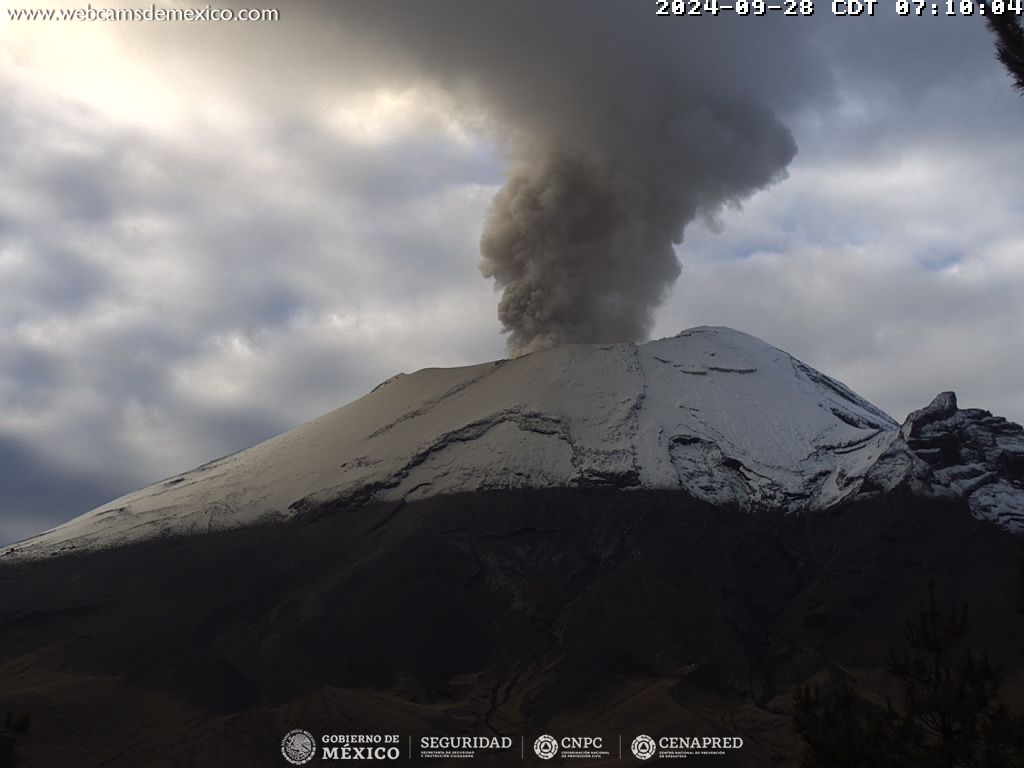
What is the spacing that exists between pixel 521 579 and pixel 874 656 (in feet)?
84.8

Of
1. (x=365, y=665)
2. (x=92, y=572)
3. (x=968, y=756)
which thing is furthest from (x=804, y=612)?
(x=968, y=756)

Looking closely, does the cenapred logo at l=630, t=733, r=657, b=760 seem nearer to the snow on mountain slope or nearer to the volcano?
the volcano

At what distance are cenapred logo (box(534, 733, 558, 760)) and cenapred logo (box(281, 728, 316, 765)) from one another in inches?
495

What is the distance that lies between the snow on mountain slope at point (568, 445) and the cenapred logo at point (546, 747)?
3387 centimetres

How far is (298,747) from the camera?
2783 inches

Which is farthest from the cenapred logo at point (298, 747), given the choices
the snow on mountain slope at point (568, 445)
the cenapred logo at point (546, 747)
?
the snow on mountain slope at point (568, 445)

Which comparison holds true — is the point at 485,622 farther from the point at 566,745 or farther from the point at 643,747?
the point at 643,747

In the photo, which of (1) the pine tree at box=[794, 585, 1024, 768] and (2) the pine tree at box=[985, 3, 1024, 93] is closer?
(2) the pine tree at box=[985, 3, 1024, 93]

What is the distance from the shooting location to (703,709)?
75375 mm

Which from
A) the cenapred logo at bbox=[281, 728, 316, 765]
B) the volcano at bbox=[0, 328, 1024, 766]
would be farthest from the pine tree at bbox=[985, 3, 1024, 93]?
the cenapred logo at bbox=[281, 728, 316, 765]

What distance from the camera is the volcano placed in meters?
76.4

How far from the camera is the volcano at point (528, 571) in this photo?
76.4 m

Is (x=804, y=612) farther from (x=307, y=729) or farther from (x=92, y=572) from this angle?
(x=92, y=572)

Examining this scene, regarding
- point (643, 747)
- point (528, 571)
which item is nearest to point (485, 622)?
point (528, 571)
